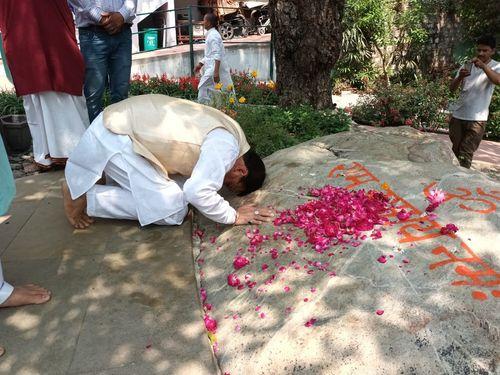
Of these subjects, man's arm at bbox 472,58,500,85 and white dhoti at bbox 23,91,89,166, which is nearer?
white dhoti at bbox 23,91,89,166

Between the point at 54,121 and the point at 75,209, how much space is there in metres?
1.30

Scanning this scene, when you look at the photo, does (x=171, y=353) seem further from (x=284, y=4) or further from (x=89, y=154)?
(x=284, y=4)

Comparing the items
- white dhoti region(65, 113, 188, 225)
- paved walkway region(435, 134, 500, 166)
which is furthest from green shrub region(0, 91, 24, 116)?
paved walkway region(435, 134, 500, 166)

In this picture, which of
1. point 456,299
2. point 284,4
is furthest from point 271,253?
point 284,4

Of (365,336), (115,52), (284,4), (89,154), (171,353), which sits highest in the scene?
(284,4)

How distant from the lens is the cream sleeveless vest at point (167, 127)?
2787mm

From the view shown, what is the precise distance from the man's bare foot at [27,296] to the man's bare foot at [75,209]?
764 mm

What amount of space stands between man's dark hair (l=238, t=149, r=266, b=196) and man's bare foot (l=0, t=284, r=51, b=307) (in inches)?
56.0

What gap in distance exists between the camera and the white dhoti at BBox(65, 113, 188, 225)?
116 inches

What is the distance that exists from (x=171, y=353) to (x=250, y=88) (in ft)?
19.9

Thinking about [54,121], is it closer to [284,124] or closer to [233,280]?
[284,124]

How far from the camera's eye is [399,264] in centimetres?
221

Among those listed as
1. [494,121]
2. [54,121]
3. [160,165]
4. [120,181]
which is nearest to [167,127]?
[160,165]

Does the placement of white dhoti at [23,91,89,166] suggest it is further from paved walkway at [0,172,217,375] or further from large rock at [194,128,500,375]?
large rock at [194,128,500,375]
